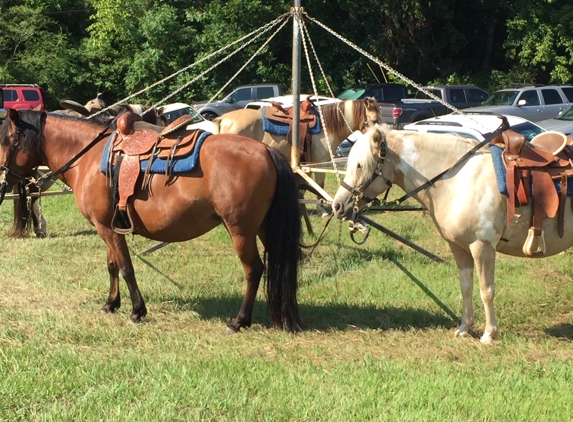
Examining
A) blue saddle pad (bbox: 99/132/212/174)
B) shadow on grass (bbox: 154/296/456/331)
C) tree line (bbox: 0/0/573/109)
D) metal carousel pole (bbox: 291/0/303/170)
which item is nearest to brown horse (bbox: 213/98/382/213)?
metal carousel pole (bbox: 291/0/303/170)

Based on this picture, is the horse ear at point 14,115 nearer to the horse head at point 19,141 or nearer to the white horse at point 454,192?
the horse head at point 19,141

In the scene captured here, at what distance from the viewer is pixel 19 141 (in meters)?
6.93

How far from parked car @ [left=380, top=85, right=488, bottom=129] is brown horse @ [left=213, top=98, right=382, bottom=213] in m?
10.4

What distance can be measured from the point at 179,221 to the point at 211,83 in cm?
2272

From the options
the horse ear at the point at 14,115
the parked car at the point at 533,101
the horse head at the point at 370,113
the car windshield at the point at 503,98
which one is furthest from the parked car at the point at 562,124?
the horse ear at the point at 14,115

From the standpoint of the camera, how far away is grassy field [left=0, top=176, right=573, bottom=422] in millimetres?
4758

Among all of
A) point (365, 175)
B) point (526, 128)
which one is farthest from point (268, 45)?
point (365, 175)

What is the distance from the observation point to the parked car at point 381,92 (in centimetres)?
2490

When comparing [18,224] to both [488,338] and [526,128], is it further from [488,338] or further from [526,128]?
[526,128]

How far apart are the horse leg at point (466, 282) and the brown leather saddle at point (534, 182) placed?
0.51m

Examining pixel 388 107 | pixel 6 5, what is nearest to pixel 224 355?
pixel 388 107

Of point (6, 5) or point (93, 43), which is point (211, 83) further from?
point (6, 5)

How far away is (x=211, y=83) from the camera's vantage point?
28.5m

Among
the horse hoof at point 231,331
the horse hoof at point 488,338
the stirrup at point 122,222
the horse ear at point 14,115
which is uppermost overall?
the horse ear at point 14,115
